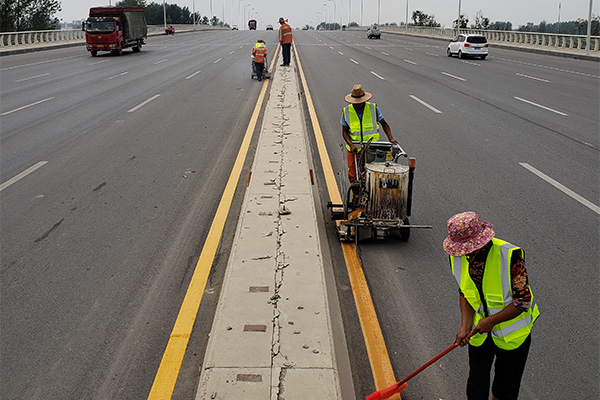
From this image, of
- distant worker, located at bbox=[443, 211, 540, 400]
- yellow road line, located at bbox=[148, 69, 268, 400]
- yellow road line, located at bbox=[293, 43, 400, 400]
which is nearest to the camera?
distant worker, located at bbox=[443, 211, 540, 400]

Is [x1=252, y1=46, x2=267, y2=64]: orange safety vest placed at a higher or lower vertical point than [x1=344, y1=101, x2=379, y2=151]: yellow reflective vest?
higher

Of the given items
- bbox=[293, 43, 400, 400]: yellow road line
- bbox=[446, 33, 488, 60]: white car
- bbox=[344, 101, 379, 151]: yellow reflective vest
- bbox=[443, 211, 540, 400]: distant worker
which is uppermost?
bbox=[446, 33, 488, 60]: white car

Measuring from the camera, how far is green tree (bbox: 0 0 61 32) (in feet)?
272

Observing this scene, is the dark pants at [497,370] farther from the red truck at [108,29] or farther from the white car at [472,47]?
the red truck at [108,29]

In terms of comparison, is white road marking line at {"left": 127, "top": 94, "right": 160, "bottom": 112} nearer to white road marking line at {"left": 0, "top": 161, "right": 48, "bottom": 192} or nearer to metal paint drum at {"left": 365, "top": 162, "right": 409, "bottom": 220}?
white road marking line at {"left": 0, "top": 161, "right": 48, "bottom": 192}

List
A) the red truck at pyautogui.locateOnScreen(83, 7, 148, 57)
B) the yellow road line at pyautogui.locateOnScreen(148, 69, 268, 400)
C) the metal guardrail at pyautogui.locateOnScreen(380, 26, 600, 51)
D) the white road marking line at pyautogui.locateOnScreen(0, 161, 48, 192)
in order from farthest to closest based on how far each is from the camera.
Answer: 1. the metal guardrail at pyautogui.locateOnScreen(380, 26, 600, 51)
2. the red truck at pyautogui.locateOnScreen(83, 7, 148, 57)
3. the white road marking line at pyautogui.locateOnScreen(0, 161, 48, 192)
4. the yellow road line at pyautogui.locateOnScreen(148, 69, 268, 400)

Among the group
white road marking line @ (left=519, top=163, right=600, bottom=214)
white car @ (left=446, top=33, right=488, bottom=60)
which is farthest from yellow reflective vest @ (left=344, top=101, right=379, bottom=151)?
white car @ (left=446, top=33, right=488, bottom=60)

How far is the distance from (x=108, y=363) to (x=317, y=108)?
1275 cm

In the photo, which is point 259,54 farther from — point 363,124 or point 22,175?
point 363,124

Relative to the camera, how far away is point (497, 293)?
11.1ft

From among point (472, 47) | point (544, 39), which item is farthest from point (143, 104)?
point (544, 39)

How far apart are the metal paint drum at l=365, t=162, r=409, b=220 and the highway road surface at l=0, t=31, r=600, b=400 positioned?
1.47ft

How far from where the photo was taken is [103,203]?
8297 mm

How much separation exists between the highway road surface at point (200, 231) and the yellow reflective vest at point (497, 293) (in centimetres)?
86
